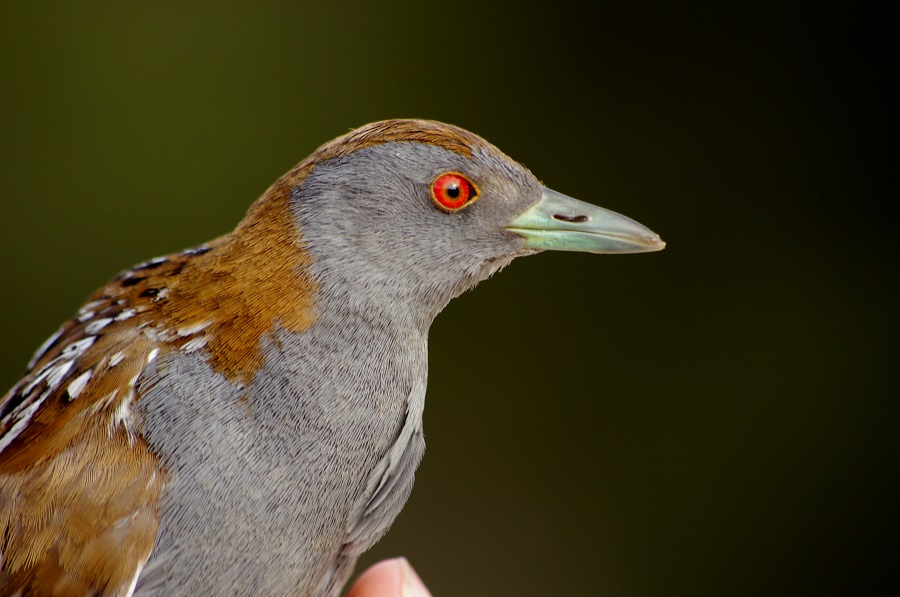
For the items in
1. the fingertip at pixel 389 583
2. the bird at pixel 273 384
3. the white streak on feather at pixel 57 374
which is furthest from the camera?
the fingertip at pixel 389 583

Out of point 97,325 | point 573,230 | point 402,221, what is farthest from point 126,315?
point 573,230

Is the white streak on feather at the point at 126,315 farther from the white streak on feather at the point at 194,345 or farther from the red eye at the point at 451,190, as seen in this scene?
the red eye at the point at 451,190

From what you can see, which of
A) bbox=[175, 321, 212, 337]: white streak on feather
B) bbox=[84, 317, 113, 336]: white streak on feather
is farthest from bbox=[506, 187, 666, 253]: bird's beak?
bbox=[84, 317, 113, 336]: white streak on feather

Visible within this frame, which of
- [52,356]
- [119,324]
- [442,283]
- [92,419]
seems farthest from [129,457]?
[442,283]

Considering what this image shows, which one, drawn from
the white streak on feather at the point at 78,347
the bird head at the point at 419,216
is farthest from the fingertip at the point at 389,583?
the white streak on feather at the point at 78,347

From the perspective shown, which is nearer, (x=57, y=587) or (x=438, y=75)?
(x=57, y=587)

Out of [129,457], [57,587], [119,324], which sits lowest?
[57,587]

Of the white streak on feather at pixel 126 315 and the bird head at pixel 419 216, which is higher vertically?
the bird head at pixel 419 216

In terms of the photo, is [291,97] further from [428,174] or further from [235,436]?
[235,436]
